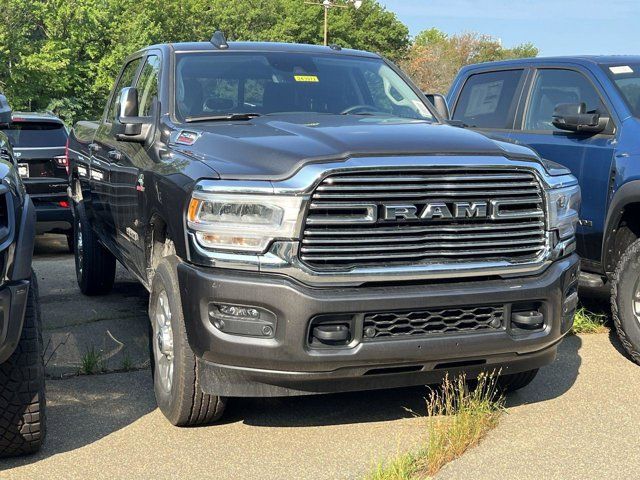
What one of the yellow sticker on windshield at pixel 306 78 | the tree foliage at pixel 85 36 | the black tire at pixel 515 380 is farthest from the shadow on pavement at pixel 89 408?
the tree foliage at pixel 85 36

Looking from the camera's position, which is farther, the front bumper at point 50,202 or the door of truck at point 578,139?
the front bumper at point 50,202

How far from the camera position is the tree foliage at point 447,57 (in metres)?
75.0

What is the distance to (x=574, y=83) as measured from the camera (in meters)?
6.77

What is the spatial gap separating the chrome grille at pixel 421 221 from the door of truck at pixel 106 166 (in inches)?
96.4

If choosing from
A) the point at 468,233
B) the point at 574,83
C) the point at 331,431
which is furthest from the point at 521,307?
the point at 574,83

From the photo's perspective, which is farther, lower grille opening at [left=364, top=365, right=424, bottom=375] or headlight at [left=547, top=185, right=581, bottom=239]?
headlight at [left=547, top=185, right=581, bottom=239]

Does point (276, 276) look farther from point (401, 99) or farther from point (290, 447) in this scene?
point (401, 99)

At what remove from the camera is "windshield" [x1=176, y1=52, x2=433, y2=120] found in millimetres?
5355

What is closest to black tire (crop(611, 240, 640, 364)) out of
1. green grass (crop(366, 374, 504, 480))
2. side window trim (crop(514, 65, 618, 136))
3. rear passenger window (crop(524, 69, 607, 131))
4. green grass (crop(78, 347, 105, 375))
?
side window trim (crop(514, 65, 618, 136))

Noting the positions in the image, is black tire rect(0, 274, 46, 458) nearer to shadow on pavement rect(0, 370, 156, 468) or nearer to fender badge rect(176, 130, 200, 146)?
shadow on pavement rect(0, 370, 156, 468)

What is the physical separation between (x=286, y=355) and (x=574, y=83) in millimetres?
3925

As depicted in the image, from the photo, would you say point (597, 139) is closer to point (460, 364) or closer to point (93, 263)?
point (460, 364)

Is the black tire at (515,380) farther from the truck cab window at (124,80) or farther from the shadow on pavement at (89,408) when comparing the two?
the truck cab window at (124,80)

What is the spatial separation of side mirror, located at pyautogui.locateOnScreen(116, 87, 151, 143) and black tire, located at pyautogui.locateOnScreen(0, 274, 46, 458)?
1.51m
